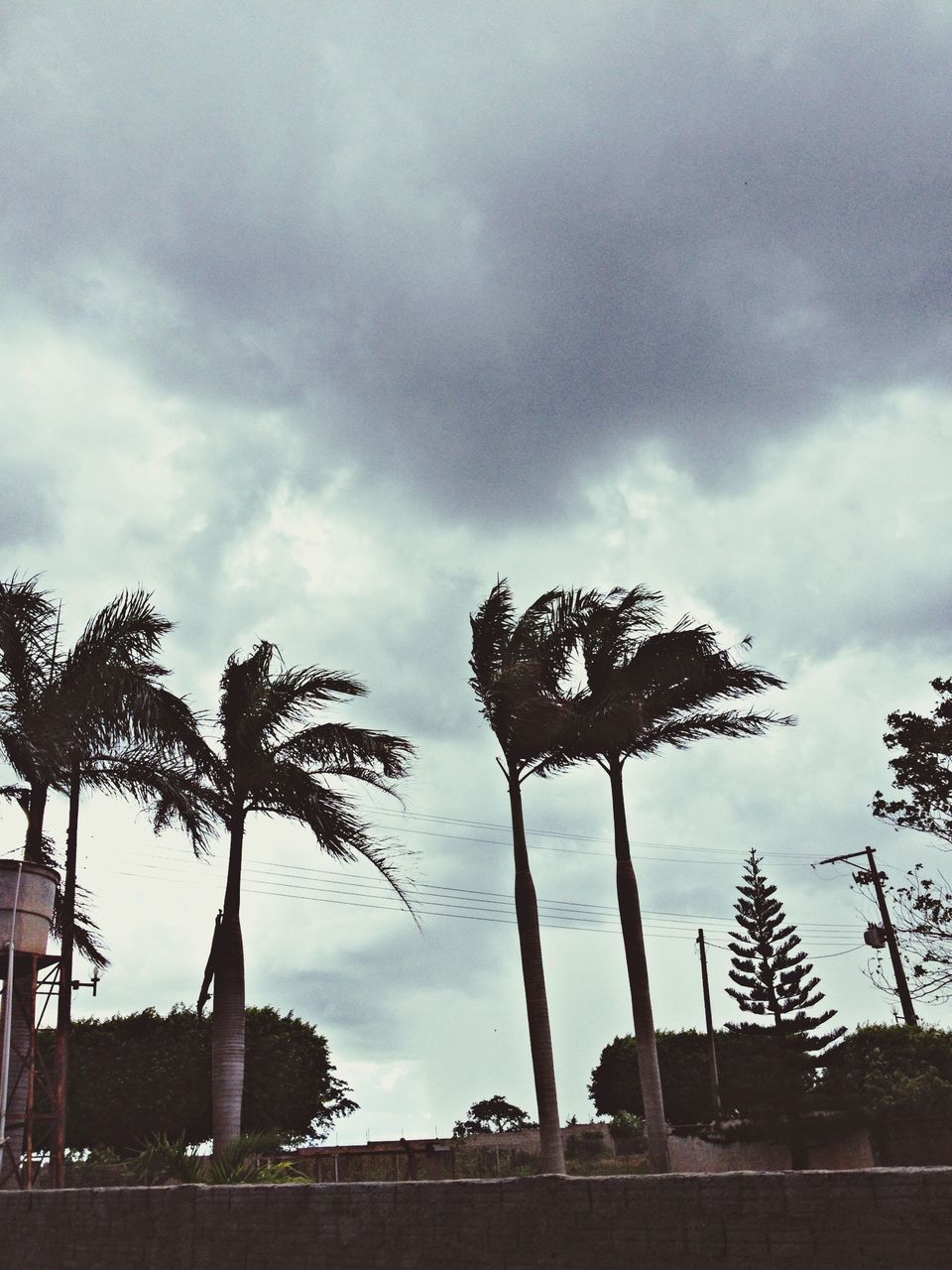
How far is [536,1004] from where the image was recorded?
56.4ft

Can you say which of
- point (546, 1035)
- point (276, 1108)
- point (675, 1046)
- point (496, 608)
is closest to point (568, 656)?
point (496, 608)

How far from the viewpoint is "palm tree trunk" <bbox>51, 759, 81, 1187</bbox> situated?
15.3m

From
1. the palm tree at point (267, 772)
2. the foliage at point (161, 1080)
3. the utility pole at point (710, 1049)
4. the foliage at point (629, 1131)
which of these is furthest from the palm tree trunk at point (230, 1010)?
the utility pole at point (710, 1049)

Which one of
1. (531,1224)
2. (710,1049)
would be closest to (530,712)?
(531,1224)

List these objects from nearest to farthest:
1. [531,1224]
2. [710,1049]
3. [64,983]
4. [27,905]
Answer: [531,1224], [27,905], [64,983], [710,1049]

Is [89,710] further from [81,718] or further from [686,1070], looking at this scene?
[686,1070]

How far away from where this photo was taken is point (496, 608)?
1975 cm

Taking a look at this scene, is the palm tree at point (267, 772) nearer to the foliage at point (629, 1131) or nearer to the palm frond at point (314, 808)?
the palm frond at point (314, 808)

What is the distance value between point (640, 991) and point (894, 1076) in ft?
38.7

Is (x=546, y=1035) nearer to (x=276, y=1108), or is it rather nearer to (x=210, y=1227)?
(x=210, y=1227)

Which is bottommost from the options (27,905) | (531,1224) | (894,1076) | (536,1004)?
(531,1224)

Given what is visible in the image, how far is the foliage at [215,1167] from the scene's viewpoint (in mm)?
11453

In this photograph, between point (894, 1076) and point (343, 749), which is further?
point (894, 1076)

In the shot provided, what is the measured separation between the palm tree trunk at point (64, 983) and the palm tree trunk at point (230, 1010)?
2.07m
